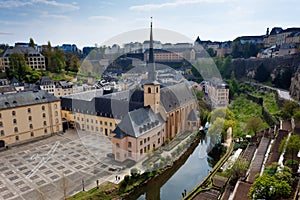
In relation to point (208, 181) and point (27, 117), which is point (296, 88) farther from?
point (27, 117)

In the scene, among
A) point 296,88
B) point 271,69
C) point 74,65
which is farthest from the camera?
point 74,65

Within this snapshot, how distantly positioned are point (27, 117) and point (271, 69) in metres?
39.1

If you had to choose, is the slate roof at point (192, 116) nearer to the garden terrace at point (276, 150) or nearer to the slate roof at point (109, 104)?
the slate roof at point (109, 104)

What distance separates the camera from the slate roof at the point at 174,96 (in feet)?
69.7

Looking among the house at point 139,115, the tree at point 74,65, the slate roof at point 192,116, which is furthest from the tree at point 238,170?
the tree at point 74,65

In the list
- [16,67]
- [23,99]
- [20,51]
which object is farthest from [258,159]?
[20,51]

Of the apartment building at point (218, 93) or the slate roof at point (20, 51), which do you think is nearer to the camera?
the apartment building at point (218, 93)

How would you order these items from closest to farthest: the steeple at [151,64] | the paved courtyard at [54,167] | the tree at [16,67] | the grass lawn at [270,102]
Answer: the paved courtyard at [54,167], the steeple at [151,64], the grass lawn at [270,102], the tree at [16,67]

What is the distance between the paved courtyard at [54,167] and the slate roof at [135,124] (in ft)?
8.35

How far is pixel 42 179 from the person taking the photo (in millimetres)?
14672

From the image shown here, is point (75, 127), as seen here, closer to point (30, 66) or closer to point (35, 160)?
point (35, 160)

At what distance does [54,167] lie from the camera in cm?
1625

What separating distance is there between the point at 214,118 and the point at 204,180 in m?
8.32

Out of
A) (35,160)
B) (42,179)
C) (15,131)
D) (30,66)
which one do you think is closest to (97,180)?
(42,179)
